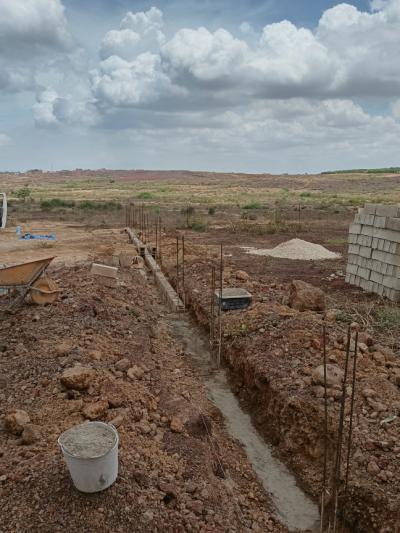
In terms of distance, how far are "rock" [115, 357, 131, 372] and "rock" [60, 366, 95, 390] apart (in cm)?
78

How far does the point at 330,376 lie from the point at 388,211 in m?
5.41

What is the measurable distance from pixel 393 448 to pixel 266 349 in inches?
98.0

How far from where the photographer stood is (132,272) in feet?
39.7

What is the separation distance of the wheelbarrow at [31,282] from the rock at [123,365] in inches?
84.8

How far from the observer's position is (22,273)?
714 cm

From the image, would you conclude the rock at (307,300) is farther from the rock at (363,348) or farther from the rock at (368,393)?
the rock at (368,393)

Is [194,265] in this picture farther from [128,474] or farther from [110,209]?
[110,209]

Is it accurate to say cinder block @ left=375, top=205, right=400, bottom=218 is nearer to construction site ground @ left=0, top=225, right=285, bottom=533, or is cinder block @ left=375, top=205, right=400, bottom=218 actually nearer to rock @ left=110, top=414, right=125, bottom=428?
construction site ground @ left=0, top=225, right=285, bottom=533

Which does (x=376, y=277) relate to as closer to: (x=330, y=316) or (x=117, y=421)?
(x=330, y=316)

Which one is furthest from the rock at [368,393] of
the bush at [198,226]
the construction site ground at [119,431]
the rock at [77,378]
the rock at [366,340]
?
the bush at [198,226]

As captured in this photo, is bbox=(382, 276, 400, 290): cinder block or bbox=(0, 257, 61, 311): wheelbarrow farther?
bbox=(382, 276, 400, 290): cinder block

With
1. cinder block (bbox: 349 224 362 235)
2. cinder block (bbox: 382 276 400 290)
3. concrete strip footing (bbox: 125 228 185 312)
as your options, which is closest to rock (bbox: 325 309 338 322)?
cinder block (bbox: 382 276 400 290)

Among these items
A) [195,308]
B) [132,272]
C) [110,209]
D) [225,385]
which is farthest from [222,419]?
[110,209]

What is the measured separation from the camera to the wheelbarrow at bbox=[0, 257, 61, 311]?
7039 millimetres
